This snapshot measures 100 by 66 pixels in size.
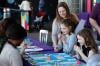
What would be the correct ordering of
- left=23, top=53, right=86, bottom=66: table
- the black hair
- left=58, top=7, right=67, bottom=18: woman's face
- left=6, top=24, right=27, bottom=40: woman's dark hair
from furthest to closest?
left=58, top=7, right=67, bottom=18: woman's face
the black hair
left=23, top=53, right=86, bottom=66: table
left=6, top=24, right=27, bottom=40: woman's dark hair

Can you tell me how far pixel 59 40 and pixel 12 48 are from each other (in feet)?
5.00

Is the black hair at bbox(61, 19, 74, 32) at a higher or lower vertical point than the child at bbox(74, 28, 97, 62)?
higher

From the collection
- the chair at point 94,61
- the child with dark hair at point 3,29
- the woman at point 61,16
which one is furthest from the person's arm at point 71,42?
the chair at point 94,61

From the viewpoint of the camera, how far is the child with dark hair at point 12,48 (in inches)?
117

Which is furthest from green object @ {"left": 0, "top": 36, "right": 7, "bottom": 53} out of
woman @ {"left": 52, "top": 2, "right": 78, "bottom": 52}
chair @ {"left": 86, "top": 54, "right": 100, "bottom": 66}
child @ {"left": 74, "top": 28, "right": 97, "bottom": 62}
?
woman @ {"left": 52, "top": 2, "right": 78, "bottom": 52}

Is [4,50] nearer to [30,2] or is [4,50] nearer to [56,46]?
[56,46]

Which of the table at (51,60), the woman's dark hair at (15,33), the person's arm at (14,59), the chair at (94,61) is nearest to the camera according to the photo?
the chair at (94,61)

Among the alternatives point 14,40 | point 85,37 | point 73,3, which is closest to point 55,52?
point 85,37

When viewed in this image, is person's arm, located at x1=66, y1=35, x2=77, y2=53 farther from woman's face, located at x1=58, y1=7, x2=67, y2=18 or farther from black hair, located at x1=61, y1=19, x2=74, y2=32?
woman's face, located at x1=58, y1=7, x2=67, y2=18

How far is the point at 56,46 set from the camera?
433 centimetres

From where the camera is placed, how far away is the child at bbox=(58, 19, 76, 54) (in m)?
4.12

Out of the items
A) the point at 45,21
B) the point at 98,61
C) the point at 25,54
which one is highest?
the point at 98,61

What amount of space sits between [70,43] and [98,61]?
1806 mm

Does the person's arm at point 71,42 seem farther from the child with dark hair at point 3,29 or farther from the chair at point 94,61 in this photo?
the chair at point 94,61
